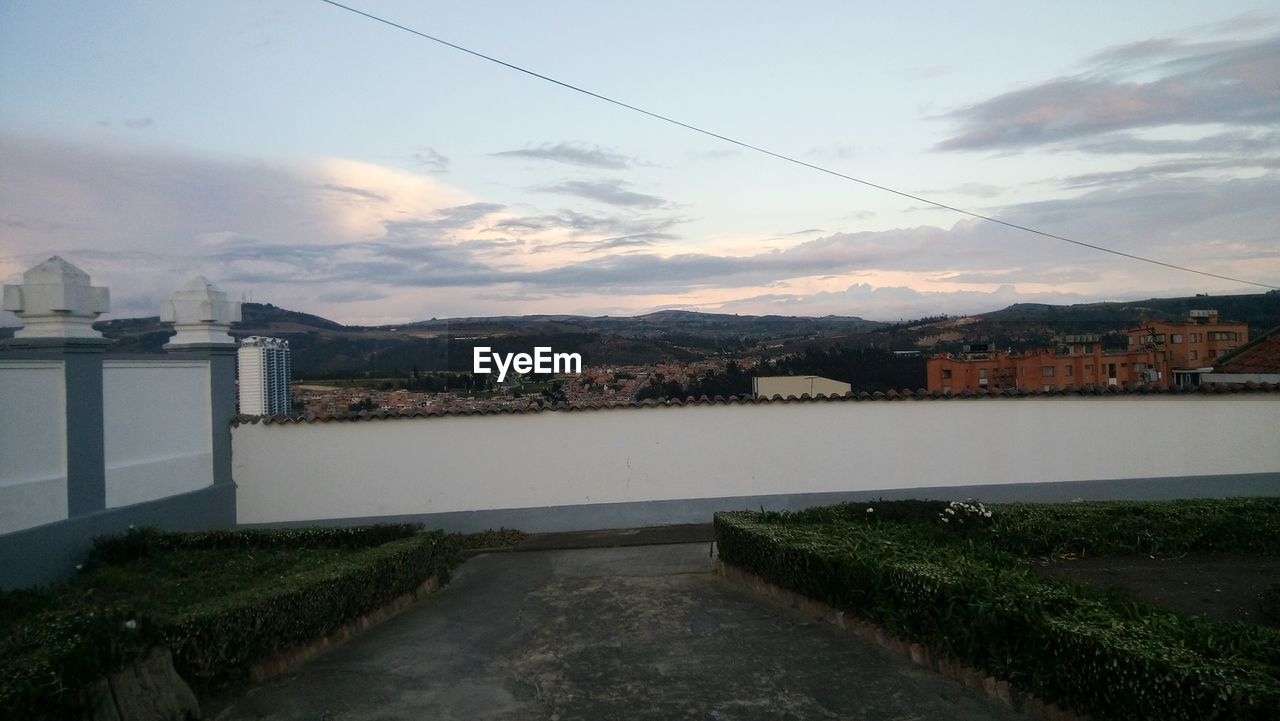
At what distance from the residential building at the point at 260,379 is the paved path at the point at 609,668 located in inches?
229

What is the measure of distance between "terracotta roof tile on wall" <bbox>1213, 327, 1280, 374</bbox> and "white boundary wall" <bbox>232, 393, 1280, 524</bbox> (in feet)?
23.3

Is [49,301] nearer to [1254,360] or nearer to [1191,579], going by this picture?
[1191,579]

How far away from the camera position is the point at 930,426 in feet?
44.1

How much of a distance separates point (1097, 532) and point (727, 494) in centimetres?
539

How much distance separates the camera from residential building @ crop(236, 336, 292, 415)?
538 inches

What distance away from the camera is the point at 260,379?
13.9m

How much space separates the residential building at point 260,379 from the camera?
44.9 feet

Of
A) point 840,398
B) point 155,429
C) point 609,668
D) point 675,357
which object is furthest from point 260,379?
point 675,357

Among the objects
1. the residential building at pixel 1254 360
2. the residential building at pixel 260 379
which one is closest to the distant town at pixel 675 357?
the residential building at pixel 260 379

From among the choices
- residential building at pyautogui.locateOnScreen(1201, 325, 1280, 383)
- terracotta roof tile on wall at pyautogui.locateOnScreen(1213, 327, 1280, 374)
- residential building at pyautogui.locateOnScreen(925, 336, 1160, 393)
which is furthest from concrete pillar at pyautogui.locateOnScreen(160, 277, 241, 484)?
terracotta roof tile on wall at pyautogui.locateOnScreen(1213, 327, 1280, 374)

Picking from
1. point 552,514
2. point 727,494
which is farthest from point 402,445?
point 727,494

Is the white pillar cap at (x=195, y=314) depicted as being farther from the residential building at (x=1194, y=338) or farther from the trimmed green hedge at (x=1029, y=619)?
the residential building at (x=1194, y=338)

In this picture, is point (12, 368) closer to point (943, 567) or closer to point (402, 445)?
point (402, 445)

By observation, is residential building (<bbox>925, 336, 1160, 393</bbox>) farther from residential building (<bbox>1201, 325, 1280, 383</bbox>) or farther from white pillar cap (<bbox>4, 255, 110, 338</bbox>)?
white pillar cap (<bbox>4, 255, 110, 338</bbox>)
